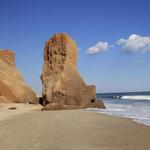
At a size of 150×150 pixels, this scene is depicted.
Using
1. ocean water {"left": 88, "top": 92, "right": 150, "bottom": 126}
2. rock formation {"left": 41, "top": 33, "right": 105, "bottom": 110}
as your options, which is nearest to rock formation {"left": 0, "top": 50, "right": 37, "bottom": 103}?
rock formation {"left": 41, "top": 33, "right": 105, "bottom": 110}

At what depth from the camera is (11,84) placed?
36000 mm

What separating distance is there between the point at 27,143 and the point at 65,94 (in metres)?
19.6

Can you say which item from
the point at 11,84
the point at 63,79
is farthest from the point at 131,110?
the point at 11,84

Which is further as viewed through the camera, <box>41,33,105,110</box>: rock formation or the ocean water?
<box>41,33,105,110</box>: rock formation

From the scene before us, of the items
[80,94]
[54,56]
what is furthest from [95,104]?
[54,56]

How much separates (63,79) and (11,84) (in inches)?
359

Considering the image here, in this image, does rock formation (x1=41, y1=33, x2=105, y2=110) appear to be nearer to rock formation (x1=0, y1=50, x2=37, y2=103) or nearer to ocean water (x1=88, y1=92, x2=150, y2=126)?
ocean water (x1=88, y1=92, x2=150, y2=126)

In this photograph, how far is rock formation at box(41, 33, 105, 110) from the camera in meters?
28.5

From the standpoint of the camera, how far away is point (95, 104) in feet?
97.1

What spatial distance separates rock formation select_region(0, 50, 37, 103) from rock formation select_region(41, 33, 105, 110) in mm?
4676

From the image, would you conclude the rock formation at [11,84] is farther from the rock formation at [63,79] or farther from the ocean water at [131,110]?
the ocean water at [131,110]

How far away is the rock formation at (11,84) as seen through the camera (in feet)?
114

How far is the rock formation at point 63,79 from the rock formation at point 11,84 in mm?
4676

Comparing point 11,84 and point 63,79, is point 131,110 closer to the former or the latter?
point 63,79
